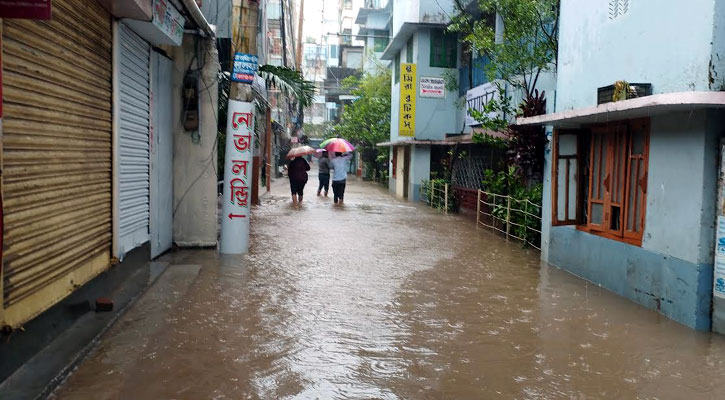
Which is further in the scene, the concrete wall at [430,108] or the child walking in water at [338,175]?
the concrete wall at [430,108]

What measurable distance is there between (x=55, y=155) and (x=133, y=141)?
2692 mm

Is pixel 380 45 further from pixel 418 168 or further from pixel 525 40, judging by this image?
pixel 525 40

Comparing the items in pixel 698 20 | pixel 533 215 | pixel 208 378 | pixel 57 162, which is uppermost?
pixel 698 20

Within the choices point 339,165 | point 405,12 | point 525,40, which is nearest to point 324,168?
point 339,165

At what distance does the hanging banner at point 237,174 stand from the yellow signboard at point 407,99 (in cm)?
1221

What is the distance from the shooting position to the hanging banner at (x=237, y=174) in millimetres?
9641

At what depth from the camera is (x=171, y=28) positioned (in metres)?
7.79

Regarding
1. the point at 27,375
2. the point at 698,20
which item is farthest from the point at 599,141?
the point at 27,375

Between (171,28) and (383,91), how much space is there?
82.5 feet

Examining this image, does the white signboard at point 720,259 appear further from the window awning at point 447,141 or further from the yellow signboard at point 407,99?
the yellow signboard at point 407,99

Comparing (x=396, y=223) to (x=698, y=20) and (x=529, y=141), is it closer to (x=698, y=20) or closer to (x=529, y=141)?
(x=529, y=141)

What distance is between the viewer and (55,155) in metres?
5.00

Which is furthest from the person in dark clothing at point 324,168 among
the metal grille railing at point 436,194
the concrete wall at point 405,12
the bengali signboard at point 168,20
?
the bengali signboard at point 168,20

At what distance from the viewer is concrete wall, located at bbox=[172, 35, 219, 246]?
388 inches
